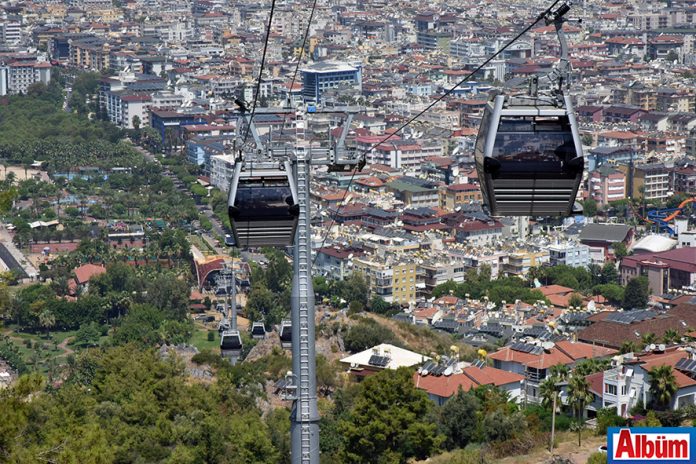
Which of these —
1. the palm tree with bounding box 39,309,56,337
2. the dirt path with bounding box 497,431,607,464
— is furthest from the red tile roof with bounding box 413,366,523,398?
the palm tree with bounding box 39,309,56,337

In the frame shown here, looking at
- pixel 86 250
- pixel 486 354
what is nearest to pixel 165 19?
pixel 86 250

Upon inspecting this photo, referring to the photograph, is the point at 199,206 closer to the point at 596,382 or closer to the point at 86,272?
the point at 86,272

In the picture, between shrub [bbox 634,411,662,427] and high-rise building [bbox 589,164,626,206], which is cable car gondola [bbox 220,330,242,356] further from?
Result: high-rise building [bbox 589,164,626,206]

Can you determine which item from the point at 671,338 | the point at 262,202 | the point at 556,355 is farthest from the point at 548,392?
the point at 262,202

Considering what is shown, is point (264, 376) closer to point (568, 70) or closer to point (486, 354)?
point (486, 354)

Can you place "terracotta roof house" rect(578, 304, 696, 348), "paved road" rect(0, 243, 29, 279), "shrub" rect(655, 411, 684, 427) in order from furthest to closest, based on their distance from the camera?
"paved road" rect(0, 243, 29, 279), "terracotta roof house" rect(578, 304, 696, 348), "shrub" rect(655, 411, 684, 427)

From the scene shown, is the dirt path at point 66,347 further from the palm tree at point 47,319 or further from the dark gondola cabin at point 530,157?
the dark gondola cabin at point 530,157
